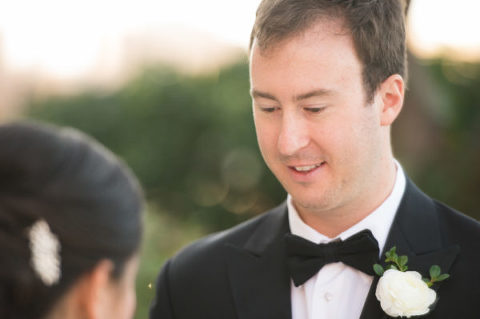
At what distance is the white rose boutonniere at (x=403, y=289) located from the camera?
2.22 metres

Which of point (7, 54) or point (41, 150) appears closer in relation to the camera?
point (41, 150)

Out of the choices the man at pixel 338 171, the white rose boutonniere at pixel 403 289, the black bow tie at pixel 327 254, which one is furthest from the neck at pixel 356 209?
the white rose boutonniere at pixel 403 289

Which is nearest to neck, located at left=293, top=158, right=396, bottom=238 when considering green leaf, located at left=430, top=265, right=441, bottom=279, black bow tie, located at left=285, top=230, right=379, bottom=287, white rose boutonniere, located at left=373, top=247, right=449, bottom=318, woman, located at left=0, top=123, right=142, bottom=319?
black bow tie, located at left=285, top=230, right=379, bottom=287

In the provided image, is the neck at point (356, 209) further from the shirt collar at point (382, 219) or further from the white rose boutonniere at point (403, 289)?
the white rose boutonniere at point (403, 289)

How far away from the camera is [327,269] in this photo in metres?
2.57

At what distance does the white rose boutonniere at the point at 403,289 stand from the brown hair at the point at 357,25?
0.67 meters

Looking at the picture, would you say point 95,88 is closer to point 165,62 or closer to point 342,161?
point 165,62

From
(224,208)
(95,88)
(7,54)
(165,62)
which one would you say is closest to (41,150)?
(224,208)

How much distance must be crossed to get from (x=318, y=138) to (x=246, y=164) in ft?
17.4

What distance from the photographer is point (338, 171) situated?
8.11 feet

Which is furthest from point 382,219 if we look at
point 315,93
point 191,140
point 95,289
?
point 191,140

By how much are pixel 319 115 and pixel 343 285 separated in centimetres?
70

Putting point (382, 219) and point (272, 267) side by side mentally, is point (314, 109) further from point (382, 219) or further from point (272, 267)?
point (272, 267)

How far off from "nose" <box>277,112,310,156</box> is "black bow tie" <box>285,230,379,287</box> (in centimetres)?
40
